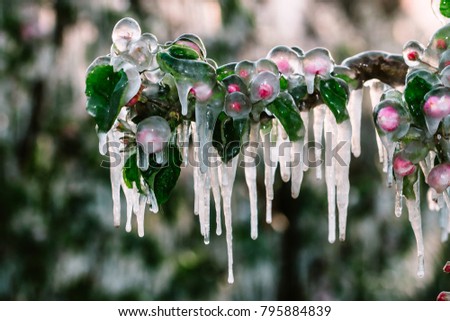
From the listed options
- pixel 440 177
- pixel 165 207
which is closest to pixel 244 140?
pixel 440 177

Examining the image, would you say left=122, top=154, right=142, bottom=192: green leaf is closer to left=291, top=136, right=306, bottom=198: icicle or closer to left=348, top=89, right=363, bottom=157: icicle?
left=291, top=136, right=306, bottom=198: icicle

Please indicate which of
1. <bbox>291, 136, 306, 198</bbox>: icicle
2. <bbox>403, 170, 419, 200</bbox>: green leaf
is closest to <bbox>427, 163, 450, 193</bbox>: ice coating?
<bbox>403, 170, 419, 200</bbox>: green leaf

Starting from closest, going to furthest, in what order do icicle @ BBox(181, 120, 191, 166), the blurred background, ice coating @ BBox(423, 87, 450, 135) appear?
ice coating @ BBox(423, 87, 450, 135)
icicle @ BBox(181, 120, 191, 166)
the blurred background

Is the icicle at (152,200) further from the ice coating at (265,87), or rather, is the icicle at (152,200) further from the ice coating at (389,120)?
the ice coating at (389,120)

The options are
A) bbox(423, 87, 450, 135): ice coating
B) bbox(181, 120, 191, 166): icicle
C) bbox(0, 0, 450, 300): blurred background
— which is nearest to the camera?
bbox(423, 87, 450, 135): ice coating

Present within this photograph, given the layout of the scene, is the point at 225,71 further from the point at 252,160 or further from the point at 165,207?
the point at 165,207

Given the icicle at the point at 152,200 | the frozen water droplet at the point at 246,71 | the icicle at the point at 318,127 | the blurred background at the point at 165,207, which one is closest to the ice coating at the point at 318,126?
the icicle at the point at 318,127
